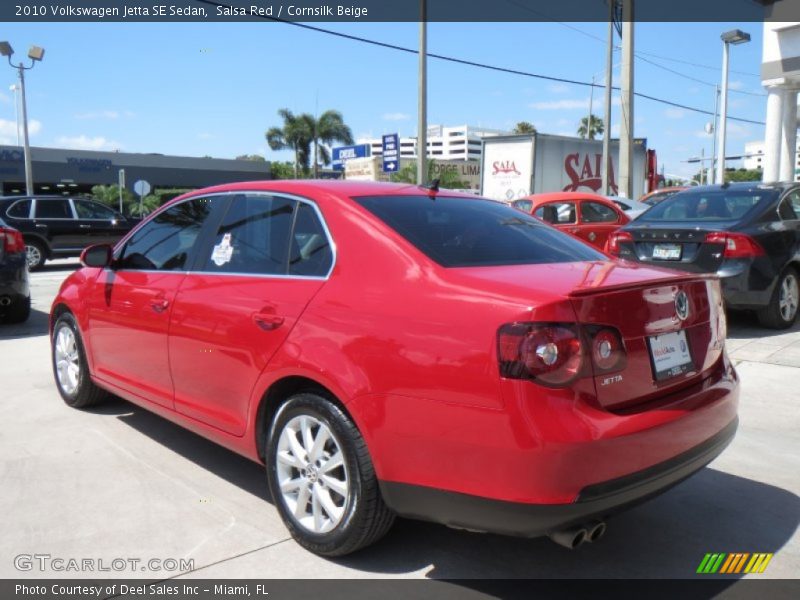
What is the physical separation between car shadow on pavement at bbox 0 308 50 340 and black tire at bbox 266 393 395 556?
6.52 m

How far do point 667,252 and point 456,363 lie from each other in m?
5.74

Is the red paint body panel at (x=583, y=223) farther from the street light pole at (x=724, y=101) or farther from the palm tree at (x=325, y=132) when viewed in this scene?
the palm tree at (x=325, y=132)

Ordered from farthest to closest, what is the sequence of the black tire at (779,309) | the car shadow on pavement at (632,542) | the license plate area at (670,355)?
the black tire at (779,309) < the car shadow on pavement at (632,542) < the license plate area at (670,355)

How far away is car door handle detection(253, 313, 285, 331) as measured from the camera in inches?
128

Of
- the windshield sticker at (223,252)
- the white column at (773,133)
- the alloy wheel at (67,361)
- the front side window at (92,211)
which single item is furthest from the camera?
the white column at (773,133)

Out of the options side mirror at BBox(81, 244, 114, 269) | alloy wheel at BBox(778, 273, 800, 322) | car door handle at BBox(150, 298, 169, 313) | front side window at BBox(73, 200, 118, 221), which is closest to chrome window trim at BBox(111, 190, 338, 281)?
car door handle at BBox(150, 298, 169, 313)

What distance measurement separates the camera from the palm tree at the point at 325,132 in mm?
49531

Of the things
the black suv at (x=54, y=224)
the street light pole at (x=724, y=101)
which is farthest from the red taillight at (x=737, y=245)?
the street light pole at (x=724, y=101)

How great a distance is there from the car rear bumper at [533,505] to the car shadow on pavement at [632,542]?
1.52 feet

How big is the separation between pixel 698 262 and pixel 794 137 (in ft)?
49.4

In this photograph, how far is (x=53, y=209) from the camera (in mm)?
16875

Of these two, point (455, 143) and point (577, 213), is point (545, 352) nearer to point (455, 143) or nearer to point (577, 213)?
point (577, 213)

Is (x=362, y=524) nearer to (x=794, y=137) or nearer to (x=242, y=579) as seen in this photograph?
(x=242, y=579)

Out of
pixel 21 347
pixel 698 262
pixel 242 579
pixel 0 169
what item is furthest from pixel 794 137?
pixel 0 169
